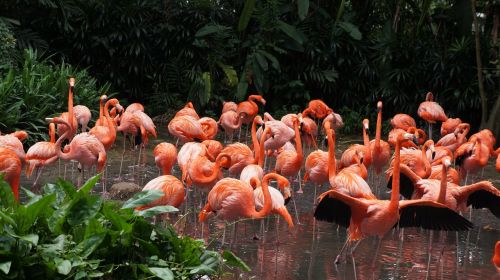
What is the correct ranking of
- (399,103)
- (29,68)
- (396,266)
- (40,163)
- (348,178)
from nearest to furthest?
(396,266), (348,178), (40,163), (29,68), (399,103)

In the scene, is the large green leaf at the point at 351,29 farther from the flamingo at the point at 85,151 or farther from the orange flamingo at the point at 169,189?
the orange flamingo at the point at 169,189

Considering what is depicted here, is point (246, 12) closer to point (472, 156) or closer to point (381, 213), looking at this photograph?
point (472, 156)

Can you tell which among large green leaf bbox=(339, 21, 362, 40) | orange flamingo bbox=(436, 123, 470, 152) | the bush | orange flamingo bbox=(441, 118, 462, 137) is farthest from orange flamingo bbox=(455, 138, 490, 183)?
large green leaf bbox=(339, 21, 362, 40)

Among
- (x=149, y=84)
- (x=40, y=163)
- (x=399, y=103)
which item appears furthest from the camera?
(x=149, y=84)

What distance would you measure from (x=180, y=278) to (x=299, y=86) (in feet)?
35.8

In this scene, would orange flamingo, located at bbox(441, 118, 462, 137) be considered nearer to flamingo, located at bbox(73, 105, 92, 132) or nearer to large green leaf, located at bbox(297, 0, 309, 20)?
large green leaf, located at bbox(297, 0, 309, 20)

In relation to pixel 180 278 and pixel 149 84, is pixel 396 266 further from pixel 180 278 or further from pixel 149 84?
pixel 149 84

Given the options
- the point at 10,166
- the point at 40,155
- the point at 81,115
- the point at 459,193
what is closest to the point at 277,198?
the point at 459,193

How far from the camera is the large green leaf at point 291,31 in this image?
45.8ft

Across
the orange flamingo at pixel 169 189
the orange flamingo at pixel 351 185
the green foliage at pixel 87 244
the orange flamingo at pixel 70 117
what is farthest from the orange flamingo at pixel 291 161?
the green foliage at pixel 87 244

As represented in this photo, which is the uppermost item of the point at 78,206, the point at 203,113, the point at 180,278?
the point at 203,113

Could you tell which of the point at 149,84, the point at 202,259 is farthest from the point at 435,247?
the point at 149,84

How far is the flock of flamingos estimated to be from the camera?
5.99m

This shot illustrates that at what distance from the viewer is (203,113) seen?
14523 millimetres
